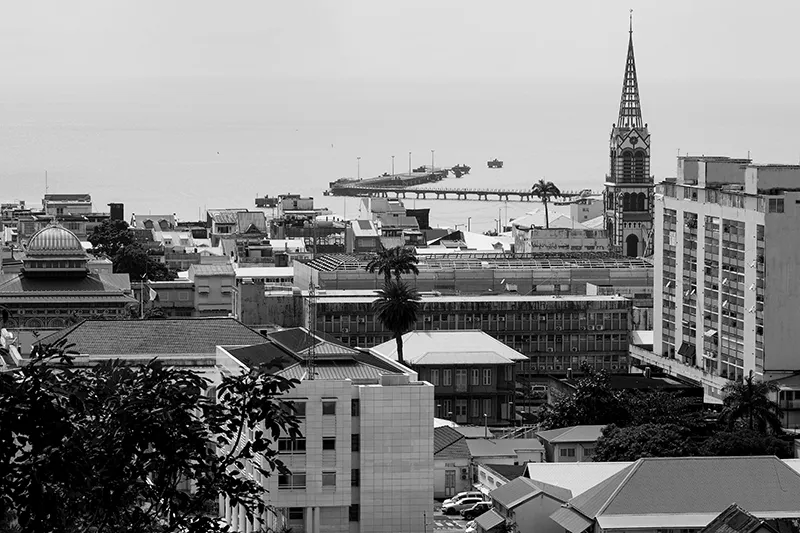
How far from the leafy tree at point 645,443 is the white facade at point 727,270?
768 inches

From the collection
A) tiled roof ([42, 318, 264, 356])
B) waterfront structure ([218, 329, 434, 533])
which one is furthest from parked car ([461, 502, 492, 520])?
waterfront structure ([218, 329, 434, 533])

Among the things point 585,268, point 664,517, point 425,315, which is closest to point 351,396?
point 664,517

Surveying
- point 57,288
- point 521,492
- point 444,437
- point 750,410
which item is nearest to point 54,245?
point 57,288

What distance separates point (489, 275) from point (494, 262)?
5329 mm

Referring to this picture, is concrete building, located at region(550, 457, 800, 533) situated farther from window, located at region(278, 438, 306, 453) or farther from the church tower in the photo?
the church tower

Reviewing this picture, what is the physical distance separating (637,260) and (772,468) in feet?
229

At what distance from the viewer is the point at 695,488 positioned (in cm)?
5606

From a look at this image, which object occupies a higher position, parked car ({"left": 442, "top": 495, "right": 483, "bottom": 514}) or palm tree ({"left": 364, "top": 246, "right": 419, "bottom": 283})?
palm tree ({"left": 364, "top": 246, "right": 419, "bottom": 283})

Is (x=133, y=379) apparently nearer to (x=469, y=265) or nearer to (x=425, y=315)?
(x=425, y=315)

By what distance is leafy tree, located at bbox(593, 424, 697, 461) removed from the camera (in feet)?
214

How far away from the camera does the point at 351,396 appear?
54.2 metres

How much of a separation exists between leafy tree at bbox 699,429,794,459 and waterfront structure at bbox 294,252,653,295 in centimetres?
4292

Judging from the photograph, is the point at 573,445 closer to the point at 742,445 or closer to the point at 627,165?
the point at 742,445

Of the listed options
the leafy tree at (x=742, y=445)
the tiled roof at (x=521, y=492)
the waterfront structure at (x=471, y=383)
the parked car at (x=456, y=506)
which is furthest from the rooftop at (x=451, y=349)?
the tiled roof at (x=521, y=492)
